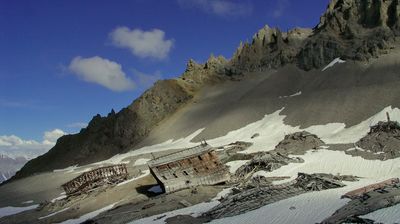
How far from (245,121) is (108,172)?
1255 inches

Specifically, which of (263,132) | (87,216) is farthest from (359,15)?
(87,216)

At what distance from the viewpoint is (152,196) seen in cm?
4425

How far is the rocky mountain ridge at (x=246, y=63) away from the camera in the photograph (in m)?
89.9

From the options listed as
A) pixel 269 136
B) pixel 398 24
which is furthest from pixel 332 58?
pixel 269 136

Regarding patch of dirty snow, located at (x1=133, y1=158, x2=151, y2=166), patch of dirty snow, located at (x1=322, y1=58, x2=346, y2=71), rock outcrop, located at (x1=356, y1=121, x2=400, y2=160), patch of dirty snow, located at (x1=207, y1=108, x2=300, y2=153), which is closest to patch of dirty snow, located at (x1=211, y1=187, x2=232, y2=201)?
rock outcrop, located at (x1=356, y1=121, x2=400, y2=160)

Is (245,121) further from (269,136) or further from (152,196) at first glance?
(152,196)

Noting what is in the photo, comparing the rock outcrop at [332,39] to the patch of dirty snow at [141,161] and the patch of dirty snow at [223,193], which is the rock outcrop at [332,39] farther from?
the patch of dirty snow at [223,193]

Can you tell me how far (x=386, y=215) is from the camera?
2341cm

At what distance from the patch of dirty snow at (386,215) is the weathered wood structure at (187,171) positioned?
68.2ft

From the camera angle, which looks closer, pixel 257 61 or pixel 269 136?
pixel 269 136

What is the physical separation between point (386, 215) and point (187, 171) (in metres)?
22.6

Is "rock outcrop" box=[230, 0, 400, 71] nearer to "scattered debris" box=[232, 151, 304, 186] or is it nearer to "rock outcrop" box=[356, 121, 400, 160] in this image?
"rock outcrop" box=[356, 121, 400, 160]

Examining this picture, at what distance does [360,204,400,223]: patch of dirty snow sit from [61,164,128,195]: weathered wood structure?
36.1 m

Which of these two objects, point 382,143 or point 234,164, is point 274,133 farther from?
point 382,143
